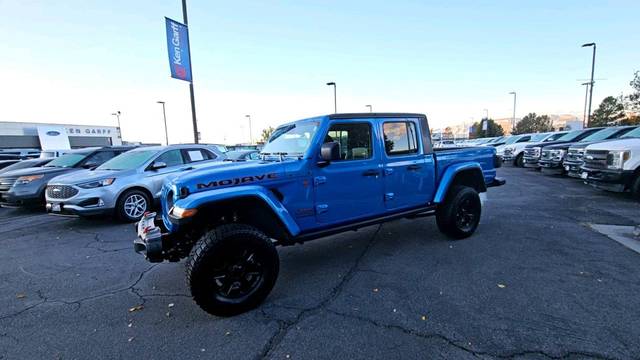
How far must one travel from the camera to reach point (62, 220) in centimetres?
721

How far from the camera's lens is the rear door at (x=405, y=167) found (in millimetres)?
4129

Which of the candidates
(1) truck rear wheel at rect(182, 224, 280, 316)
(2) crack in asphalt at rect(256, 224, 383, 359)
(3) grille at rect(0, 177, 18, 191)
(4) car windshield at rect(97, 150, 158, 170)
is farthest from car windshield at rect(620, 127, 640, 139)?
(3) grille at rect(0, 177, 18, 191)

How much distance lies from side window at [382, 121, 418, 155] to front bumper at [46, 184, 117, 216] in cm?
581

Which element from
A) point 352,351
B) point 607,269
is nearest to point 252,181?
point 352,351

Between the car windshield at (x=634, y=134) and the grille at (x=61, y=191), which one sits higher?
the car windshield at (x=634, y=134)

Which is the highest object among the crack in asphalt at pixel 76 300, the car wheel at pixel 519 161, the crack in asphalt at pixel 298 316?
the car wheel at pixel 519 161

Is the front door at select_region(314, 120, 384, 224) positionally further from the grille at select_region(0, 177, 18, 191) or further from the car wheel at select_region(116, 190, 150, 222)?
the grille at select_region(0, 177, 18, 191)

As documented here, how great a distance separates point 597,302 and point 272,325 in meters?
3.17

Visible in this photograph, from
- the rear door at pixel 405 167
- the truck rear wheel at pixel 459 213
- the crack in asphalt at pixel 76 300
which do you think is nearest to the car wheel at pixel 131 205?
the crack in asphalt at pixel 76 300

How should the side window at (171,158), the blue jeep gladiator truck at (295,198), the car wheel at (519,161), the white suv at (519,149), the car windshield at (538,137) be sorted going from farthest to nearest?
the car windshield at (538,137)
the car wheel at (519,161)
the white suv at (519,149)
the side window at (171,158)
the blue jeep gladiator truck at (295,198)

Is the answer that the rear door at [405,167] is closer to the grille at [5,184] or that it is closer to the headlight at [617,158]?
the headlight at [617,158]

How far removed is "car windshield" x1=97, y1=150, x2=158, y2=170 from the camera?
689 centimetres

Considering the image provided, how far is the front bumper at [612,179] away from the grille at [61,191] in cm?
1204

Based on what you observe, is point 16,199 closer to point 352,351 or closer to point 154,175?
point 154,175
